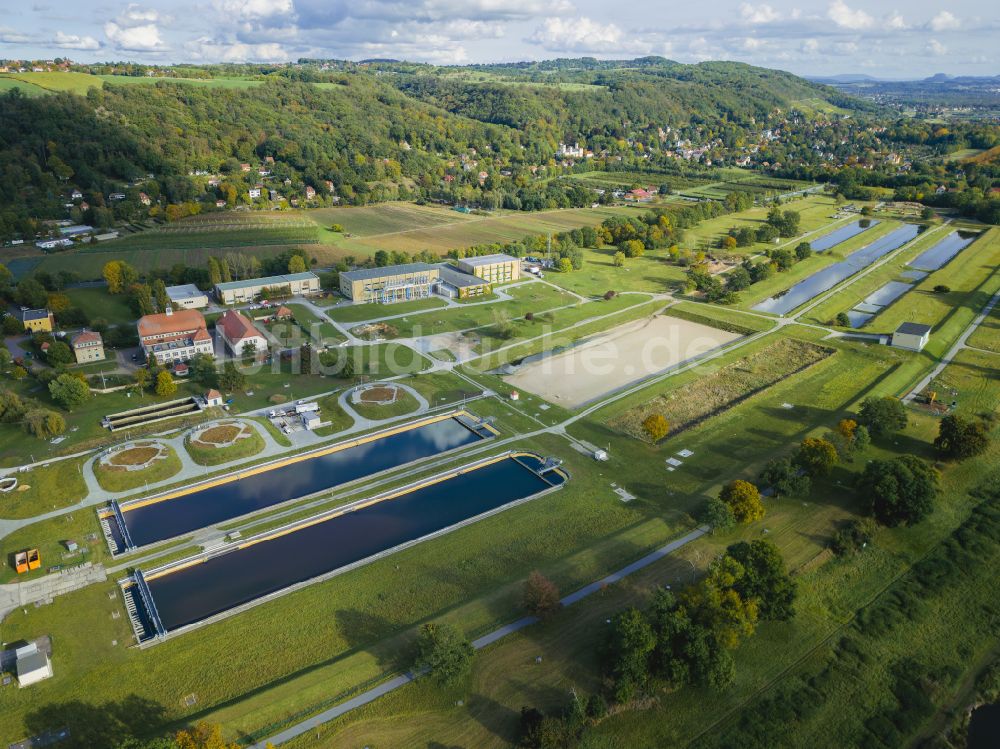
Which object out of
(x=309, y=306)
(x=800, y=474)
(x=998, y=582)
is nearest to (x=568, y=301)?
(x=309, y=306)

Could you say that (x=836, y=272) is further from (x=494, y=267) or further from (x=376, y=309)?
(x=376, y=309)

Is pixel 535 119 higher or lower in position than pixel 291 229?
higher

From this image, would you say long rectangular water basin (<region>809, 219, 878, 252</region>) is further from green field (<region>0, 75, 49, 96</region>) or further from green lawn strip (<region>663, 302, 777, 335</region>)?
green field (<region>0, 75, 49, 96</region>)

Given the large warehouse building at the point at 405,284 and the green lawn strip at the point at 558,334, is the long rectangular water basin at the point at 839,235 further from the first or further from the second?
the large warehouse building at the point at 405,284

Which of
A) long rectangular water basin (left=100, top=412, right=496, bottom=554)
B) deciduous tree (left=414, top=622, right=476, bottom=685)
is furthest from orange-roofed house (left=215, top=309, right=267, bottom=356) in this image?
deciduous tree (left=414, top=622, right=476, bottom=685)

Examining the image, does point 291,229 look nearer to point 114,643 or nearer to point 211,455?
point 211,455

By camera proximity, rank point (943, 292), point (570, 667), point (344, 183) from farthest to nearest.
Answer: point (344, 183), point (943, 292), point (570, 667)
